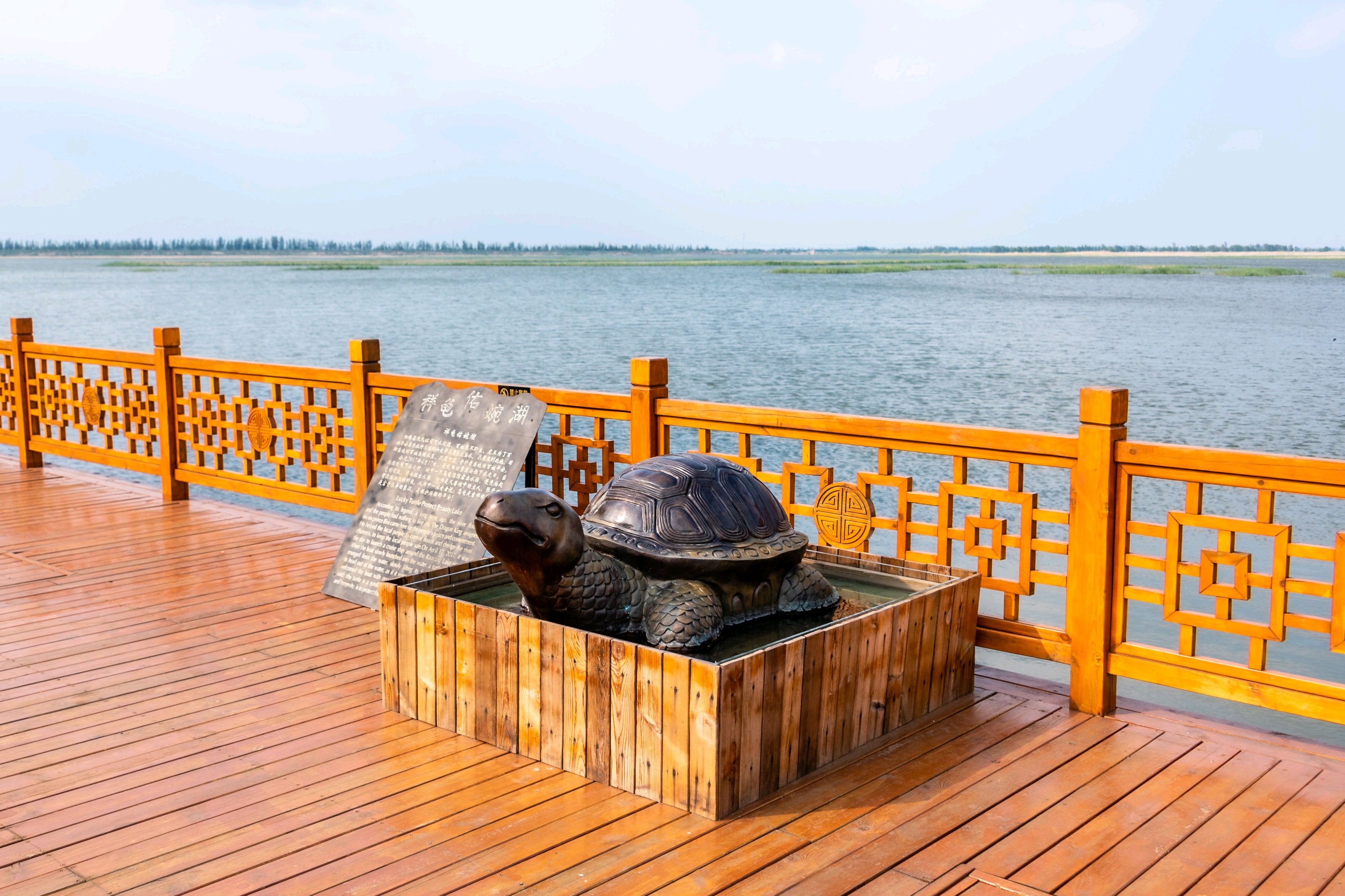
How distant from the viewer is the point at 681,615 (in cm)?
435

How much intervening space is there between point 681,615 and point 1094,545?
1685 millimetres

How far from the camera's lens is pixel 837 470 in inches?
828

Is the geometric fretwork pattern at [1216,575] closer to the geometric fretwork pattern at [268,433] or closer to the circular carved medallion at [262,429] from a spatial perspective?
the geometric fretwork pattern at [268,433]

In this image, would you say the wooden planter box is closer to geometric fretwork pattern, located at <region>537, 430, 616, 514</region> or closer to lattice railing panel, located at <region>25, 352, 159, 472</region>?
geometric fretwork pattern, located at <region>537, 430, 616, 514</region>

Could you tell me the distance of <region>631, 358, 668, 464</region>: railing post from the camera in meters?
5.88

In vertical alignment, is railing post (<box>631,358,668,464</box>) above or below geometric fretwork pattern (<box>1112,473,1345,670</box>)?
above

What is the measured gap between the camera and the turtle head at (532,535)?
4094mm

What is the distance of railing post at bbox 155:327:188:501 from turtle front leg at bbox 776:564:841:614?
5.77 metres

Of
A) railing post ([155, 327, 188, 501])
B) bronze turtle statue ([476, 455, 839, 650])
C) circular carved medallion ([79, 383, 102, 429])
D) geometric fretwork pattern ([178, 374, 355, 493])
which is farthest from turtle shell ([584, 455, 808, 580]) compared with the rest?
circular carved medallion ([79, 383, 102, 429])

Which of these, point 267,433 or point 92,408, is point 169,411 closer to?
point 92,408

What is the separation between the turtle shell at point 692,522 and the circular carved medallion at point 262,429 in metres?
3.92

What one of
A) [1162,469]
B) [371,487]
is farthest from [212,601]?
[1162,469]

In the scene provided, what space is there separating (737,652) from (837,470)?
16.9 meters

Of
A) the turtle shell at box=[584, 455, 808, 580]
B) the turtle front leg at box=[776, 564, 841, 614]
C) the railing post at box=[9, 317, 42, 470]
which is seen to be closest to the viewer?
the turtle shell at box=[584, 455, 808, 580]
